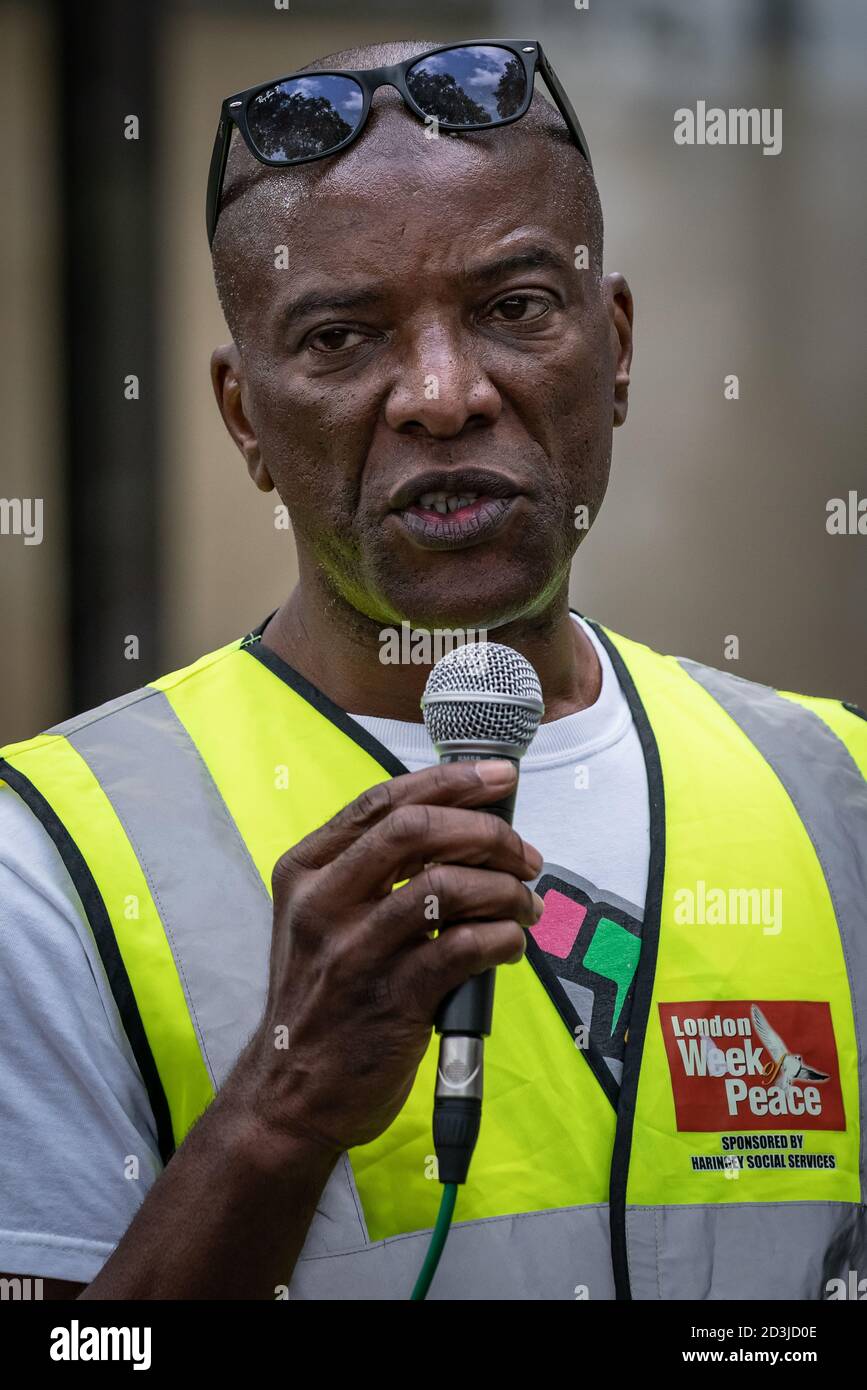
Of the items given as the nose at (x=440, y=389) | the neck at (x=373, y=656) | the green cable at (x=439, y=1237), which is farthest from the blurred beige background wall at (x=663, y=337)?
the green cable at (x=439, y=1237)

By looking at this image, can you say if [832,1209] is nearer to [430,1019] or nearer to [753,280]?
[430,1019]

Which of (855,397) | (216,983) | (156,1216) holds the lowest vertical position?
(156,1216)

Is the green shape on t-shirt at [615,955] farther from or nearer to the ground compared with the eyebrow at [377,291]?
nearer to the ground

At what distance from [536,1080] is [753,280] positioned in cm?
306

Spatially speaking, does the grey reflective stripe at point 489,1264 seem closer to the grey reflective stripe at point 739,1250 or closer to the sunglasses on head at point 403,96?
the grey reflective stripe at point 739,1250

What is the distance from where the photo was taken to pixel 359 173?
2.01 metres

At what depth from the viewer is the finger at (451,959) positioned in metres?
1.39

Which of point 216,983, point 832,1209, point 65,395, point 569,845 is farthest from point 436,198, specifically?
point 65,395

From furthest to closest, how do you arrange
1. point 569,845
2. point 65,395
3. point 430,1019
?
1. point 65,395
2. point 569,845
3. point 430,1019

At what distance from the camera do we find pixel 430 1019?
1.46 m

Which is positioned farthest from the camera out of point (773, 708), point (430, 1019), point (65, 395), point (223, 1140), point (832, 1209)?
point (65, 395)

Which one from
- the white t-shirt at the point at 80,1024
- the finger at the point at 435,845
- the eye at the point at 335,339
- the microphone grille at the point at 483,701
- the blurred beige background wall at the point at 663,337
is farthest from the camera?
the blurred beige background wall at the point at 663,337

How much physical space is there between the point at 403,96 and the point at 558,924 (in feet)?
3.54
